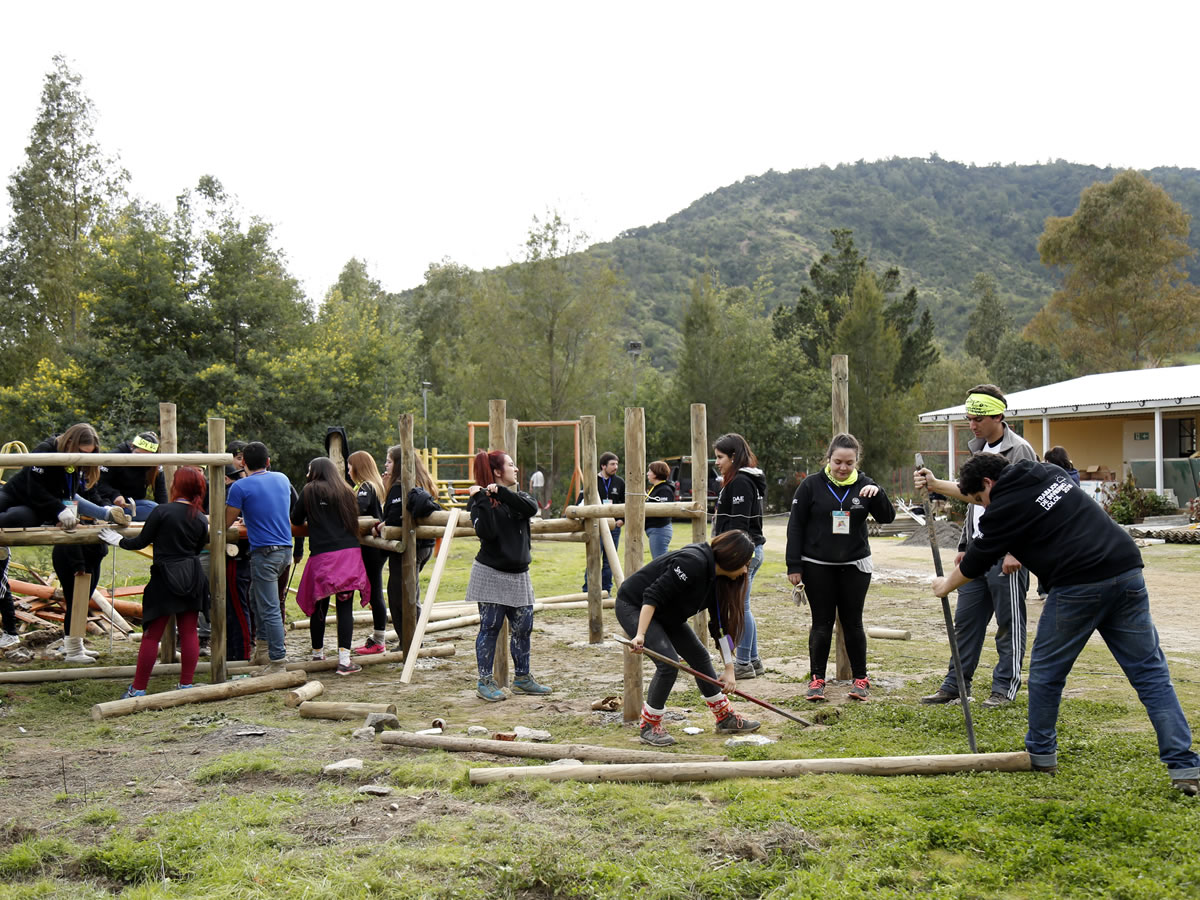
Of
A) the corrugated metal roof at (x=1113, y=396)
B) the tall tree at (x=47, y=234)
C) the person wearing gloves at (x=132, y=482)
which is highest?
the tall tree at (x=47, y=234)

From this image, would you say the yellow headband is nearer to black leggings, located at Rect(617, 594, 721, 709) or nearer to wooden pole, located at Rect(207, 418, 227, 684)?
black leggings, located at Rect(617, 594, 721, 709)

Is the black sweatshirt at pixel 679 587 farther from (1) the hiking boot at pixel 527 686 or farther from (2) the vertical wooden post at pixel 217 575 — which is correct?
(2) the vertical wooden post at pixel 217 575

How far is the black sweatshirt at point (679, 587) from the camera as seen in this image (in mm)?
5871

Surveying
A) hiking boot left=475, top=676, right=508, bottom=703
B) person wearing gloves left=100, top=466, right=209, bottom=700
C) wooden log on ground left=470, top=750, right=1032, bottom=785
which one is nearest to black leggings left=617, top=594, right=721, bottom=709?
wooden log on ground left=470, top=750, right=1032, bottom=785

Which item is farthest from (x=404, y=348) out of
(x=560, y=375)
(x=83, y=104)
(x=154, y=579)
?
(x=154, y=579)

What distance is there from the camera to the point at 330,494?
8.15 metres

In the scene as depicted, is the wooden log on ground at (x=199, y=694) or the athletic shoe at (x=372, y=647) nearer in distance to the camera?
the wooden log on ground at (x=199, y=694)

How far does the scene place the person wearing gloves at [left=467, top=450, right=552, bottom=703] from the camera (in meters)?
7.34

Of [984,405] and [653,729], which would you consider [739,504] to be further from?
[653,729]

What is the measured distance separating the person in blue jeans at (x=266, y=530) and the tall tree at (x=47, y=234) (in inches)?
1096

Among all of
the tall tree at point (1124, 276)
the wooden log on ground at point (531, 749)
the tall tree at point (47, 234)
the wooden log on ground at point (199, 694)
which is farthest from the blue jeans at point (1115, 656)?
the tall tree at point (1124, 276)

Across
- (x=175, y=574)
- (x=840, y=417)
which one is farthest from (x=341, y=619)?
(x=840, y=417)

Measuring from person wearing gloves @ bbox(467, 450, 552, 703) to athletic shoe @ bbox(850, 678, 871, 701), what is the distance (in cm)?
235

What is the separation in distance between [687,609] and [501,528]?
191cm
